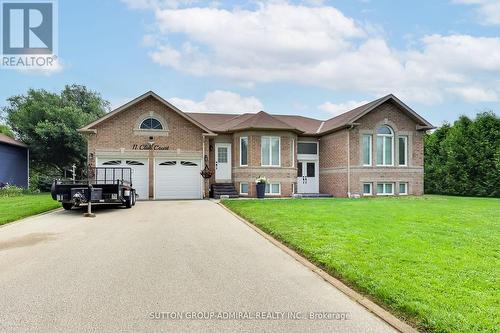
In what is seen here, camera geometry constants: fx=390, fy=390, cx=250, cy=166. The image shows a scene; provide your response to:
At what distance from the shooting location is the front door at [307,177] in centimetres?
2528

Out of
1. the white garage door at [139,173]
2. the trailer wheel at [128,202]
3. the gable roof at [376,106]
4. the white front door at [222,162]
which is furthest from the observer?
the white front door at [222,162]

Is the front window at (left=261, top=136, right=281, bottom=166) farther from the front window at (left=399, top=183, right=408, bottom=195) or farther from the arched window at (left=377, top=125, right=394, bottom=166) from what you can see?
the front window at (left=399, top=183, right=408, bottom=195)

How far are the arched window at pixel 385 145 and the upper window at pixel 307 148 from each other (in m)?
4.19

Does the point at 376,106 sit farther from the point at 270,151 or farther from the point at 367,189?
the point at 270,151

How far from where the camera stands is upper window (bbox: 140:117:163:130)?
21.5 meters

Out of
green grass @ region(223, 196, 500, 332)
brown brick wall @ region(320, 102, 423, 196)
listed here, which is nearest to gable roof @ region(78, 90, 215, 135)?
brown brick wall @ region(320, 102, 423, 196)

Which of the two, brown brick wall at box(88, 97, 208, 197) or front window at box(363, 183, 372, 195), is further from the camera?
front window at box(363, 183, 372, 195)

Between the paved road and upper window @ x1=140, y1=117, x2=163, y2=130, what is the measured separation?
481 inches

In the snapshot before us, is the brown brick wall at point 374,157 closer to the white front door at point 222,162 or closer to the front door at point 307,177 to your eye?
the front door at point 307,177

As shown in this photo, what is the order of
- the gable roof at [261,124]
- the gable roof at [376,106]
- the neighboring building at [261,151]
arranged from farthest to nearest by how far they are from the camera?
the gable roof at [261,124] → the gable roof at [376,106] → the neighboring building at [261,151]

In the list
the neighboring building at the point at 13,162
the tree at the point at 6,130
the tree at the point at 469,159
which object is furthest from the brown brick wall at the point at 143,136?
the tree at the point at 6,130

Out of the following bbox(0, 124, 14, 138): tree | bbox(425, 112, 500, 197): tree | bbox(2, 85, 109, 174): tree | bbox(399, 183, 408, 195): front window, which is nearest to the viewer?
bbox(399, 183, 408, 195): front window

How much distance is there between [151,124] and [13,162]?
1666 cm

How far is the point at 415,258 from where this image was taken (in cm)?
645
